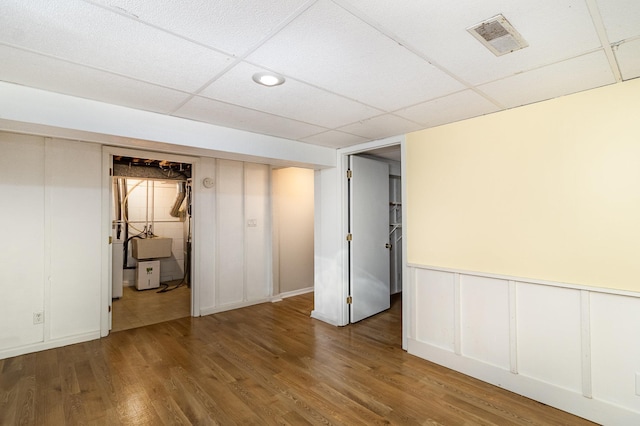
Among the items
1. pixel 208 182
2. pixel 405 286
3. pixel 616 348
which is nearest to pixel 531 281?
pixel 616 348

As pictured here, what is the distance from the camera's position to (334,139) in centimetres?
361

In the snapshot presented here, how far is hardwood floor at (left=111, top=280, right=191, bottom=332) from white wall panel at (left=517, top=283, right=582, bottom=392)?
4.13 meters

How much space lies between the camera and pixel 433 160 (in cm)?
313

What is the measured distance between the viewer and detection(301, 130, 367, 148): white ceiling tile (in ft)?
11.1

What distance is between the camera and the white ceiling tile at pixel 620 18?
4.32ft

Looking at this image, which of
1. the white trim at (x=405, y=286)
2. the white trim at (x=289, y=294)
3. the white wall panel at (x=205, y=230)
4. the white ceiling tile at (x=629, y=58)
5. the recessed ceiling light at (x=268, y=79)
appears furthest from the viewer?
the white trim at (x=289, y=294)

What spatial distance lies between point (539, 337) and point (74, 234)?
15.5ft

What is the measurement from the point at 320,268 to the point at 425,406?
2292mm

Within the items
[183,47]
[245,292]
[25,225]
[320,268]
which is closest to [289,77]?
[183,47]

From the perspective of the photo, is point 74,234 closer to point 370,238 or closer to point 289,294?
point 289,294

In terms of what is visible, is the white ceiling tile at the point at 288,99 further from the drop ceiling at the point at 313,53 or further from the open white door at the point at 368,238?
the open white door at the point at 368,238

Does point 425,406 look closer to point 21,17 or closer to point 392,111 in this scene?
point 392,111

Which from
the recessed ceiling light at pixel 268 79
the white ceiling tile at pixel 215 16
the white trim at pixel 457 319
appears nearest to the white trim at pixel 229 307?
the white trim at pixel 457 319

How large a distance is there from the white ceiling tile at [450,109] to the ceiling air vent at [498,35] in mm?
586
